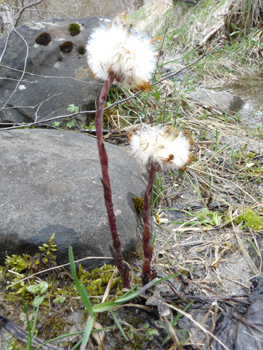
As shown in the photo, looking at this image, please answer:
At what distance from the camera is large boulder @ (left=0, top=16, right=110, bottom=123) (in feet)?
9.74

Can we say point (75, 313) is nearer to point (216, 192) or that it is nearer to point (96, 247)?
point (96, 247)

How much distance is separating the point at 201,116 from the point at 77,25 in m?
1.97

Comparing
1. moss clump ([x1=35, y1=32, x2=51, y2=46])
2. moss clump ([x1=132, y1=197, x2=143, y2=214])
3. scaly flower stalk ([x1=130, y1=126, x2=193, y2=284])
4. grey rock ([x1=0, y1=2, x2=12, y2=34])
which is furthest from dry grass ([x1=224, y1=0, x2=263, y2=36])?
scaly flower stalk ([x1=130, y1=126, x2=193, y2=284])

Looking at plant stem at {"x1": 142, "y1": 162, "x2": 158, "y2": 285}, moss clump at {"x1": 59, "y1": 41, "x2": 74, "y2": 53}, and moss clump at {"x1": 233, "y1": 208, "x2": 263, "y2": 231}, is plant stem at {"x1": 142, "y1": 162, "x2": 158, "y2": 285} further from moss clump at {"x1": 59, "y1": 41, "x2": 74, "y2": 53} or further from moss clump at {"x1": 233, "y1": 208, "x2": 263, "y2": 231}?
moss clump at {"x1": 59, "y1": 41, "x2": 74, "y2": 53}

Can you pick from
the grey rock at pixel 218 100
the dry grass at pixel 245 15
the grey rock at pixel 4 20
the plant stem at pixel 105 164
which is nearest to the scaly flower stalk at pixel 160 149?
the plant stem at pixel 105 164

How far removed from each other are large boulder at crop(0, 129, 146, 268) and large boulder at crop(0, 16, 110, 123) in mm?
1011

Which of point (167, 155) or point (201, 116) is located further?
point (201, 116)

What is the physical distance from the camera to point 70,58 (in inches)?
125

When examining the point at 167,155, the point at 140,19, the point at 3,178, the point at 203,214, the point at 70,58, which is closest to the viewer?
the point at 167,155

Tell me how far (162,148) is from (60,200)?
32.4 inches

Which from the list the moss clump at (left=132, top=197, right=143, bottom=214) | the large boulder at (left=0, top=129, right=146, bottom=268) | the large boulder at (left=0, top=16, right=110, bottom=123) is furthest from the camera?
the large boulder at (left=0, top=16, right=110, bottom=123)

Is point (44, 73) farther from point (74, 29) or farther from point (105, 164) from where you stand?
point (105, 164)

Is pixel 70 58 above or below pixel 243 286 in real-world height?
above

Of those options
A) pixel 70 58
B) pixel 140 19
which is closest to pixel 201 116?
pixel 70 58
